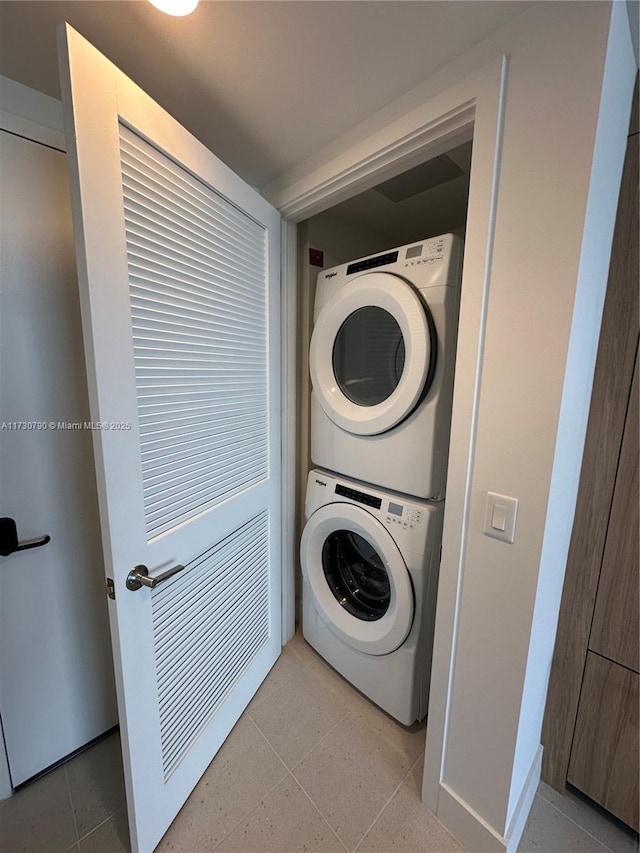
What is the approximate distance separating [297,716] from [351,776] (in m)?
0.29

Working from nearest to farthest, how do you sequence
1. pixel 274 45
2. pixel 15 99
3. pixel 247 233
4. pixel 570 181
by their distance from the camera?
pixel 570 181, pixel 274 45, pixel 15 99, pixel 247 233

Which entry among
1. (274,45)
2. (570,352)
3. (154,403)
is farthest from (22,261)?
(570,352)

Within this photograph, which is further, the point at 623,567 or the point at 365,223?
the point at 365,223

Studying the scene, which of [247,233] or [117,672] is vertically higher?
[247,233]

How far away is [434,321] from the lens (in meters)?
1.10

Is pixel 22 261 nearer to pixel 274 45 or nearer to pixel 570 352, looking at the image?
pixel 274 45

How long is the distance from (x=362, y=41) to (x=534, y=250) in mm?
622

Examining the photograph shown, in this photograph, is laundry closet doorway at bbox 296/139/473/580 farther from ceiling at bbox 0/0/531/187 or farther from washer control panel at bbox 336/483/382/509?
ceiling at bbox 0/0/531/187

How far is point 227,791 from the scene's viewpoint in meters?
1.14

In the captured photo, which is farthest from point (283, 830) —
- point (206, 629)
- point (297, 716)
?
point (206, 629)

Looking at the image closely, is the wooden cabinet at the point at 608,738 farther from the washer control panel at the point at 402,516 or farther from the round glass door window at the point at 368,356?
the round glass door window at the point at 368,356

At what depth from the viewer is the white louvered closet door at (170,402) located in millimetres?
758

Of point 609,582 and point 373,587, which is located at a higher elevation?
point 609,582

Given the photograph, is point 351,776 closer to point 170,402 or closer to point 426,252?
point 170,402
